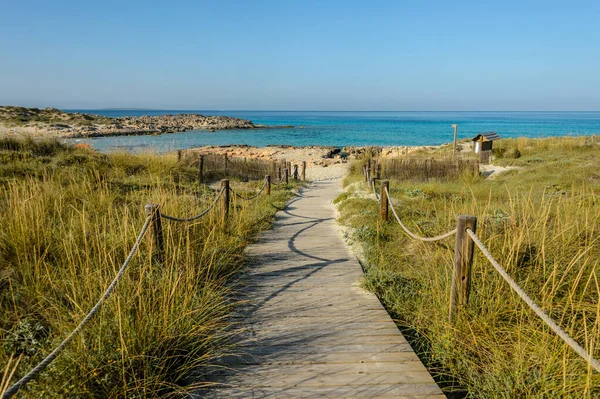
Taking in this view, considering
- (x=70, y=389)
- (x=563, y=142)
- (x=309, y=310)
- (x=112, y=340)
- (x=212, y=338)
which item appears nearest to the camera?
(x=70, y=389)

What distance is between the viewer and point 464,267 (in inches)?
128

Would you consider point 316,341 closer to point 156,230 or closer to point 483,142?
point 156,230

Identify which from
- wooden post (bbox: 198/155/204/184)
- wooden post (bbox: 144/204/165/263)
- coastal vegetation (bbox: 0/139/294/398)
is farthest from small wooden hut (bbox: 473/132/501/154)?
wooden post (bbox: 144/204/165/263)

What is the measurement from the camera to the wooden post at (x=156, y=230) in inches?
151

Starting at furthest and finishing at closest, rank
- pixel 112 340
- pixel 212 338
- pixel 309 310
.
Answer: pixel 309 310
pixel 212 338
pixel 112 340

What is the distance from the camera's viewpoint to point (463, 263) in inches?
129

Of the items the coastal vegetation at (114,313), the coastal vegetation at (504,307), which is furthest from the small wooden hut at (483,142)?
the coastal vegetation at (114,313)

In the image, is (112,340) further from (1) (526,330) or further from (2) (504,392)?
(1) (526,330)

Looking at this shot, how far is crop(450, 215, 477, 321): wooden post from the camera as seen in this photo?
3248 millimetres

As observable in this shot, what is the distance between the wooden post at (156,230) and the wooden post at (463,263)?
281 cm

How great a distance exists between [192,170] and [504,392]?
15421 millimetres

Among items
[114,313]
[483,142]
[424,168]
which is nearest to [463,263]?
[114,313]

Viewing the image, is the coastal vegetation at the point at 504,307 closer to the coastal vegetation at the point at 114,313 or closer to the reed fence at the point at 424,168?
the coastal vegetation at the point at 114,313

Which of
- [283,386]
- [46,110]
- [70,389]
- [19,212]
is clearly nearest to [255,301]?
[283,386]
